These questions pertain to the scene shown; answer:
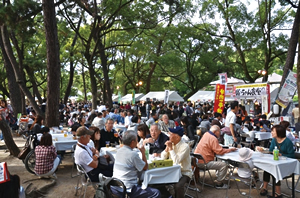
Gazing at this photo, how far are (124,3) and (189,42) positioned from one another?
42.8ft

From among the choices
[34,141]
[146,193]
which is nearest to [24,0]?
[34,141]

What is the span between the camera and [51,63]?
8.55 metres

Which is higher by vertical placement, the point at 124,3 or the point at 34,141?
the point at 124,3

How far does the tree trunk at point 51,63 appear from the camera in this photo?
8.47 meters

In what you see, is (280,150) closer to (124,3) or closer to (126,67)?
(124,3)

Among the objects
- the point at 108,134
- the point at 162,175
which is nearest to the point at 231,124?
the point at 108,134

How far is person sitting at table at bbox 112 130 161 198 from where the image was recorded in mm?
3498

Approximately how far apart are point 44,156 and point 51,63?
442 centimetres

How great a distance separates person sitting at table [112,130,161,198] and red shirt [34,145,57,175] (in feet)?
6.79

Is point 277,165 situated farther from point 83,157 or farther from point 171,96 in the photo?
point 171,96

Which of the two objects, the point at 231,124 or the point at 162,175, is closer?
the point at 162,175

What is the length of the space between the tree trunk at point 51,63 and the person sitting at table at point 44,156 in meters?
3.85

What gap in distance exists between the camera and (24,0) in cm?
916

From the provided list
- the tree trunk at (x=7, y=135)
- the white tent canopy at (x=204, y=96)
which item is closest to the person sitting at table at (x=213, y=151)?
the tree trunk at (x=7, y=135)
